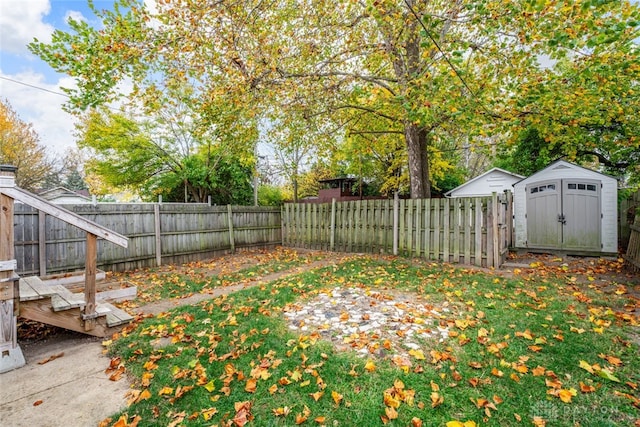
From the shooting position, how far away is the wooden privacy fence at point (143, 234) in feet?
20.3

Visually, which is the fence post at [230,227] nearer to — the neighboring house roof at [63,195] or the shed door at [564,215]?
the shed door at [564,215]

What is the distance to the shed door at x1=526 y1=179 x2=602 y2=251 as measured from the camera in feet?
27.1

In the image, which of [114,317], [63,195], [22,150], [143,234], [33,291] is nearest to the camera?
[33,291]

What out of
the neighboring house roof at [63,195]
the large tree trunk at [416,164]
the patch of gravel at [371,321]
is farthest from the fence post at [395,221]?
the neighboring house roof at [63,195]

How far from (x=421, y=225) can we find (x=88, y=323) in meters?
7.19

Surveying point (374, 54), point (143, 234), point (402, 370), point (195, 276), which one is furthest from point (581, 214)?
point (143, 234)

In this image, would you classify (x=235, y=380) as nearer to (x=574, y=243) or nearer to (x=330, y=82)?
(x=330, y=82)

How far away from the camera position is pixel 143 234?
796cm

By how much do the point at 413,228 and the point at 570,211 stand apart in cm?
468

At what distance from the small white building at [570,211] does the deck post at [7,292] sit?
37.7 feet

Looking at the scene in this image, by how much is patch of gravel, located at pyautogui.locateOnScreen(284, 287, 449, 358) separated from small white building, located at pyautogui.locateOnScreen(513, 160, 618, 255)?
22.2 feet

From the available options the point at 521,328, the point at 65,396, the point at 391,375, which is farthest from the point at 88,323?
the point at 521,328

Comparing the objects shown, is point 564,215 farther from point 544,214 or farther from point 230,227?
point 230,227

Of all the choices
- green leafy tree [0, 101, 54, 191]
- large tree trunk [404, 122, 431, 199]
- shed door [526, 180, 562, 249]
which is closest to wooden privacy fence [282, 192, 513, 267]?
shed door [526, 180, 562, 249]
